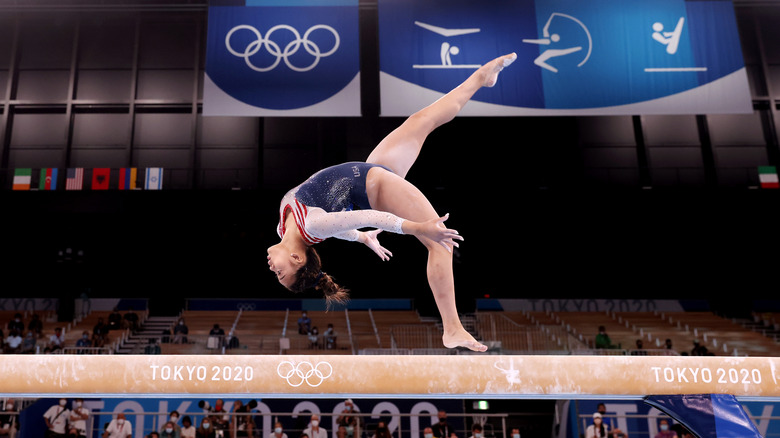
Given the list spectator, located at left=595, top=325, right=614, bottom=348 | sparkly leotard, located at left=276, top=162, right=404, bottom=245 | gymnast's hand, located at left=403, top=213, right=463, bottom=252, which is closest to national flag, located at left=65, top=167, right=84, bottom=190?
sparkly leotard, located at left=276, top=162, right=404, bottom=245

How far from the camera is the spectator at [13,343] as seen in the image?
12.8 meters

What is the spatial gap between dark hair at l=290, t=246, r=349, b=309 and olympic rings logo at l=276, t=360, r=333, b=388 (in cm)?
42

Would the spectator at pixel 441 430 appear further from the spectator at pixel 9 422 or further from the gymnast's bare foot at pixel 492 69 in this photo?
the gymnast's bare foot at pixel 492 69

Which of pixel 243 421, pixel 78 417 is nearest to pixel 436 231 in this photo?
Result: pixel 243 421

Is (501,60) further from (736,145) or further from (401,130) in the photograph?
(736,145)

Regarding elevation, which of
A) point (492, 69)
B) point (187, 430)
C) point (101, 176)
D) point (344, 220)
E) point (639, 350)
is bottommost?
point (187, 430)

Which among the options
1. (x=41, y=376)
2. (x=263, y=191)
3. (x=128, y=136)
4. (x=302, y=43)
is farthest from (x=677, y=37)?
(x=128, y=136)

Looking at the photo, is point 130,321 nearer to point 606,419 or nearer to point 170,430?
point 170,430

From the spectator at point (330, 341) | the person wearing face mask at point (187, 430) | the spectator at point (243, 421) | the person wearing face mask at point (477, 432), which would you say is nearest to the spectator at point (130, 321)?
the spectator at point (330, 341)

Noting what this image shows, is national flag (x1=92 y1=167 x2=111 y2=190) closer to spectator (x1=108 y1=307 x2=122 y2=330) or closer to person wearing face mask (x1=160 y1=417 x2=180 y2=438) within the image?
spectator (x1=108 y1=307 x2=122 y2=330)

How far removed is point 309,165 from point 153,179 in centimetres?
426

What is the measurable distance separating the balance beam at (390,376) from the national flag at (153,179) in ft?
34.1

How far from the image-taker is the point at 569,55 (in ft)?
29.5

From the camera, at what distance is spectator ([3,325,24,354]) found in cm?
1275
